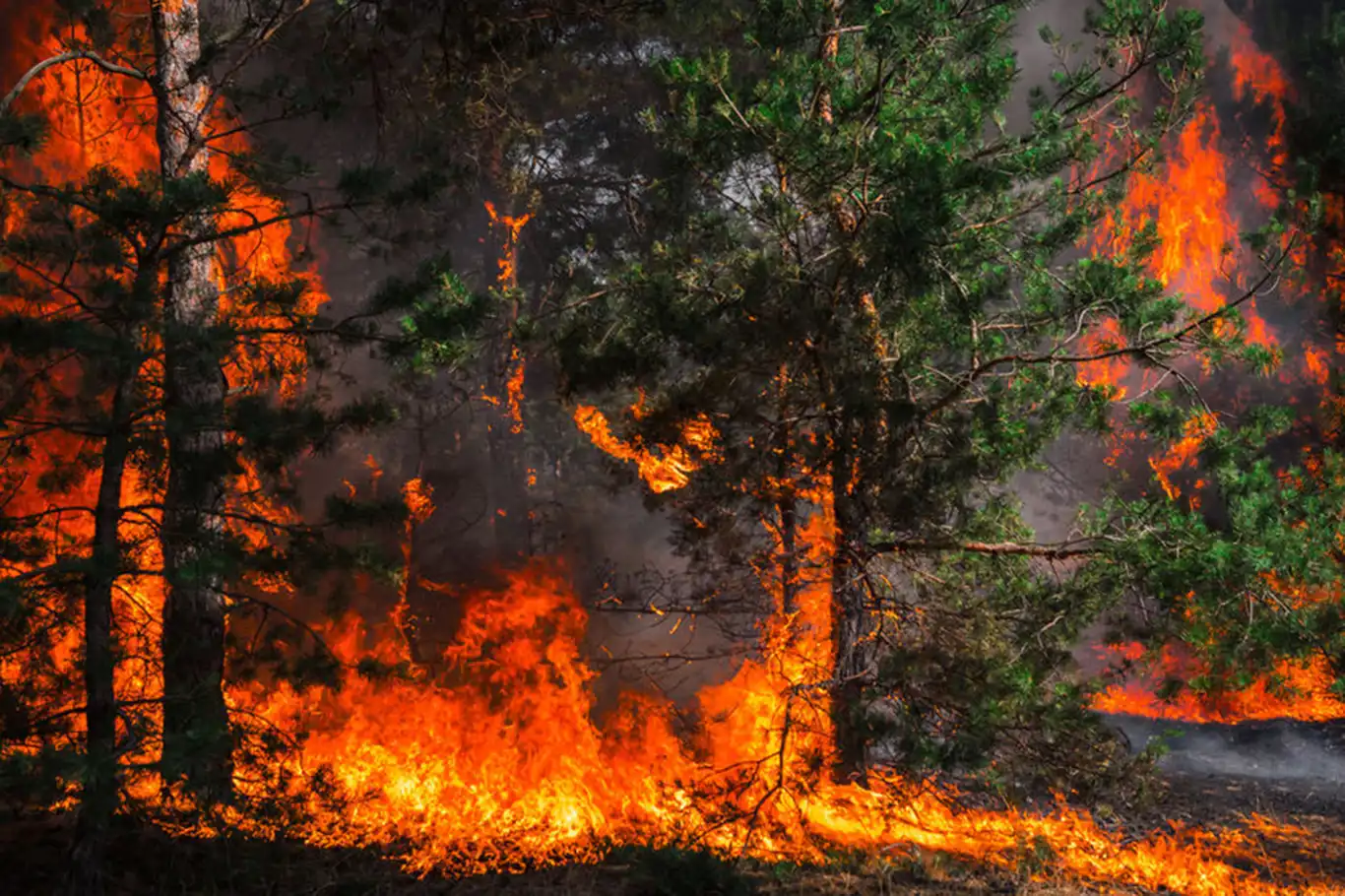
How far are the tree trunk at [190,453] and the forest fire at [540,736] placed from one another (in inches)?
9.2

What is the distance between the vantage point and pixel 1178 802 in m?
12.2

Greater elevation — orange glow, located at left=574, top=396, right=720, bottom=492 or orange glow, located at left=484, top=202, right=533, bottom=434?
orange glow, located at left=484, top=202, right=533, bottom=434

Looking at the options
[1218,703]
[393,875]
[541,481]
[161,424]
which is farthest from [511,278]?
[1218,703]

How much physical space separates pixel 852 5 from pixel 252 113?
49.9ft

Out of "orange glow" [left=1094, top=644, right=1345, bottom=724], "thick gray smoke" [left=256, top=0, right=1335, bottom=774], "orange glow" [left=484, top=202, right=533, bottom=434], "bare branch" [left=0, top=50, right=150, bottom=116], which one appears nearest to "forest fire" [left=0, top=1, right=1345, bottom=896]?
"bare branch" [left=0, top=50, right=150, bottom=116]

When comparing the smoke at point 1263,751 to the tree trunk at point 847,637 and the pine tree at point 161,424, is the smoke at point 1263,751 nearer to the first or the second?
the tree trunk at point 847,637

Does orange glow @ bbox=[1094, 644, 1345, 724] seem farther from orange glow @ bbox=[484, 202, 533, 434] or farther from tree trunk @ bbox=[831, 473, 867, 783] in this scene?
orange glow @ bbox=[484, 202, 533, 434]

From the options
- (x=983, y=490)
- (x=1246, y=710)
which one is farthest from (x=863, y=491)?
(x=1246, y=710)

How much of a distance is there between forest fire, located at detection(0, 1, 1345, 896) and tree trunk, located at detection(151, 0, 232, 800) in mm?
234

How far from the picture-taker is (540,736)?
10656 mm

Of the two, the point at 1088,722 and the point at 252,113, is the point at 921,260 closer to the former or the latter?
the point at 1088,722

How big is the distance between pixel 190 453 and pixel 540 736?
543 cm

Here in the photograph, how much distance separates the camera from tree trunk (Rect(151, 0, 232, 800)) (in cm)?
523

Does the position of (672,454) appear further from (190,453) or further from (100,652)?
(100,652)
